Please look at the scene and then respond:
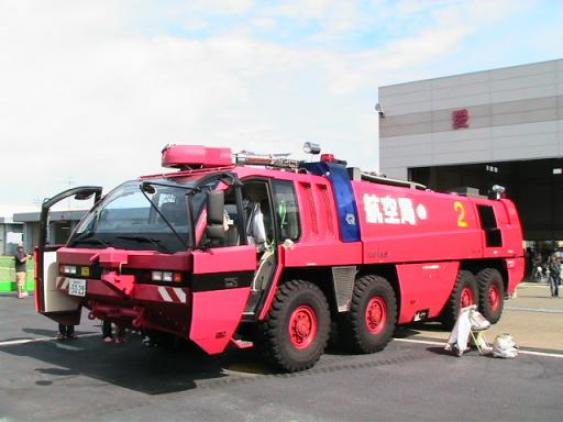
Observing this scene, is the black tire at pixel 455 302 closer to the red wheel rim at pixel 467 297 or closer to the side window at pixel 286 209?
the red wheel rim at pixel 467 297

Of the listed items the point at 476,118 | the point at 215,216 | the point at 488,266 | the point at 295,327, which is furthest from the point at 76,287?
the point at 476,118

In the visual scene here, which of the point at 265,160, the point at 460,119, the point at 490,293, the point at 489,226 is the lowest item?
the point at 490,293

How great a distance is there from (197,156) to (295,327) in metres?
2.40

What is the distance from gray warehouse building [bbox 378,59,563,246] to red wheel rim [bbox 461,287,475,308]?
56.6 ft

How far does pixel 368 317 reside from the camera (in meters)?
8.73

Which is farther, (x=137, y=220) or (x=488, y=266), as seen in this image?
(x=488, y=266)

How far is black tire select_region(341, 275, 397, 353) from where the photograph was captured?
8.42 meters

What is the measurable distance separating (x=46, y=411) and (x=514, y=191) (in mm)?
48123

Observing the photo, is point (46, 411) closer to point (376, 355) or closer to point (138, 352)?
point (138, 352)

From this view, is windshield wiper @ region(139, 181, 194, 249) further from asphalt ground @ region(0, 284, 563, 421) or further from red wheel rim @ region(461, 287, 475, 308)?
red wheel rim @ region(461, 287, 475, 308)

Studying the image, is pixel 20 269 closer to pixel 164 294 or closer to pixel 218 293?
pixel 164 294

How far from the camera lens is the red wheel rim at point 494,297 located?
39.8ft

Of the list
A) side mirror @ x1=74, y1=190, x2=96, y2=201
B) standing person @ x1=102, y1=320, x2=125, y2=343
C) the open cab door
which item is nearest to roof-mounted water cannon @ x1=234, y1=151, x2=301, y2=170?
side mirror @ x1=74, y1=190, x2=96, y2=201

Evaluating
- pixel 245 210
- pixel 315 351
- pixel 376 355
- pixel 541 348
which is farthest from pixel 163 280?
pixel 541 348
